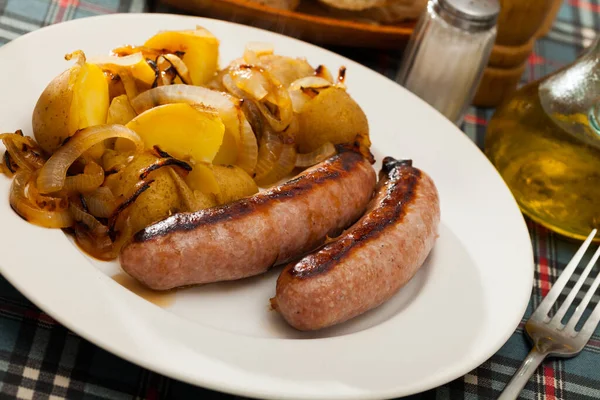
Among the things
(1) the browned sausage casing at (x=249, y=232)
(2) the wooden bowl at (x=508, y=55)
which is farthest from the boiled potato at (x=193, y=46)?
(2) the wooden bowl at (x=508, y=55)

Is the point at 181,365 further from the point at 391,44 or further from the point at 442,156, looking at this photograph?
the point at 391,44

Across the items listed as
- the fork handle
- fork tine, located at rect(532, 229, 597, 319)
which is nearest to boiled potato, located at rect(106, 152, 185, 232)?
the fork handle

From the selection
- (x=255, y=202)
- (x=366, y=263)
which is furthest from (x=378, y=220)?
(x=255, y=202)

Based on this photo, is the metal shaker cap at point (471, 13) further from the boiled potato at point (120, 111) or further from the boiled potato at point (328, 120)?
the boiled potato at point (120, 111)

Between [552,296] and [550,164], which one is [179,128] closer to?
[552,296]

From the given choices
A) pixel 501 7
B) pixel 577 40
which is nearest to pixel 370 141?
pixel 501 7

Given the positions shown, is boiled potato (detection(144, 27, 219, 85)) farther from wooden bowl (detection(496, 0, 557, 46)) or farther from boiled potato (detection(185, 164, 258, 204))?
wooden bowl (detection(496, 0, 557, 46))

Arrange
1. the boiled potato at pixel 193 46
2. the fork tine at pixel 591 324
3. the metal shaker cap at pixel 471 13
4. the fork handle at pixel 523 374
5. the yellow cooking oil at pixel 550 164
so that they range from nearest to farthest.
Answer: the fork handle at pixel 523 374, the fork tine at pixel 591 324, the boiled potato at pixel 193 46, the yellow cooking oil at pixel 550 164, the metal shaker cap at pixel 471 13
